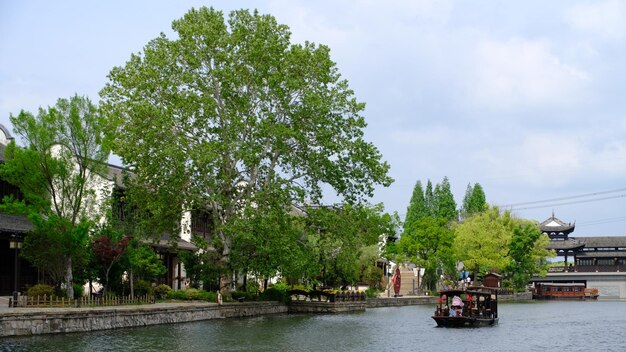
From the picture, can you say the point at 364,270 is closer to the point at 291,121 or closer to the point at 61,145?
the point at 291,121

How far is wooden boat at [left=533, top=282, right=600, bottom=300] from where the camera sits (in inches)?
4260

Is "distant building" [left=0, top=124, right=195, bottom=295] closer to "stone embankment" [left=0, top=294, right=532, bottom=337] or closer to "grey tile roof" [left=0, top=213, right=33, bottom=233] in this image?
"grey tile roof" [left=0, top=213, right=33, bottom=233]

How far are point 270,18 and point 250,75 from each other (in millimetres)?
3840

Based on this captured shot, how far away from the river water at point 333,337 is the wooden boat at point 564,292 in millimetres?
58830

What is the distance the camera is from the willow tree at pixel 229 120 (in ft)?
160

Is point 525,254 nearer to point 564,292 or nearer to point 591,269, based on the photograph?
point 564,292

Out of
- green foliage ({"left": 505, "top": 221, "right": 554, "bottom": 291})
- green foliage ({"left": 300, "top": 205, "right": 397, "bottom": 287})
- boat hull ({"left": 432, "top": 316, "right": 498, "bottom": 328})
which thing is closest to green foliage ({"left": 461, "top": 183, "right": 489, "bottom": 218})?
green foliage ({"left": 505, "top": 221, "right": 554, "bottom": 291})

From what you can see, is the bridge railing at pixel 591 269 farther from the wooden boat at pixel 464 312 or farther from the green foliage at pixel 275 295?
the wooden boat at pixel 464 312

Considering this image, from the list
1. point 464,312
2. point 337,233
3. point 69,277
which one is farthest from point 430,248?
point 69,277

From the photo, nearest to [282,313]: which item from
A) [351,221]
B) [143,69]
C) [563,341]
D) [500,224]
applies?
[351,221]

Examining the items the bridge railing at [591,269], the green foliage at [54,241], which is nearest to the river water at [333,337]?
the green foliage at [54,241]

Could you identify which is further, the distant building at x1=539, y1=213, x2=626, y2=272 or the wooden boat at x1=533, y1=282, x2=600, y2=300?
the distant building at x1=539, y1=213, x2=626, y2=272

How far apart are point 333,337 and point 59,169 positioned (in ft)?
53.1

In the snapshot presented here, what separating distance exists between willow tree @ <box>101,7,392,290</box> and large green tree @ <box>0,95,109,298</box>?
19.5 ft
